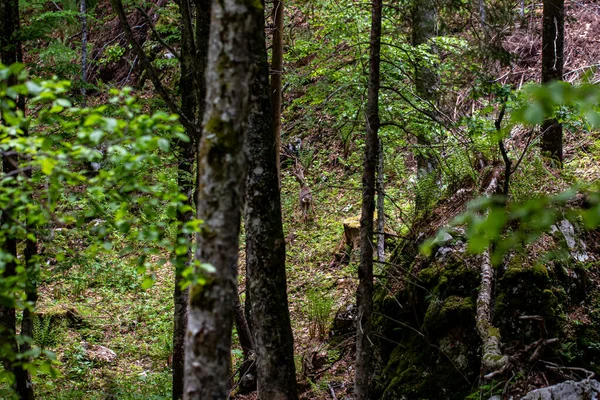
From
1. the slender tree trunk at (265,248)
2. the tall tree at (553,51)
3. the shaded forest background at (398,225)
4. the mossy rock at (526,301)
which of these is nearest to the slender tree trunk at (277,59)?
the shaded forest background at (398,225)

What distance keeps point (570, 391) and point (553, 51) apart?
5.31m

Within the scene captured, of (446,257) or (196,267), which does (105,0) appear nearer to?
(446,257)

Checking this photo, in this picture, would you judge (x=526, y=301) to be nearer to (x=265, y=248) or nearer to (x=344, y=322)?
(x=265, y=248)

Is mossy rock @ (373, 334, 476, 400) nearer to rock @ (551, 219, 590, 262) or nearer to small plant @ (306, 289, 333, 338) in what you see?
rock @ (551, 219, 590, 262)

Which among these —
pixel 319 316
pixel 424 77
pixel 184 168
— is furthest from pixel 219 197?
pixel 319 316

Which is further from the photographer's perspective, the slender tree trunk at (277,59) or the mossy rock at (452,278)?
the slender tree trunk at (277,59)

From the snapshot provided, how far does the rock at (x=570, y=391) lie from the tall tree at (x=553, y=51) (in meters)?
4.25

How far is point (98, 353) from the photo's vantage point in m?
10.7

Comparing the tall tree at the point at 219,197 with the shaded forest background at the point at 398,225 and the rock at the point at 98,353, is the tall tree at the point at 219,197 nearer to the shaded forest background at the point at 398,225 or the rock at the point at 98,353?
the shaded forest background at the point at 398,225

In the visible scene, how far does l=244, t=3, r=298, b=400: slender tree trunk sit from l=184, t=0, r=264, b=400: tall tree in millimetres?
2452

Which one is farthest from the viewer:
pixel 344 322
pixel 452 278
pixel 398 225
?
pixel 398 225

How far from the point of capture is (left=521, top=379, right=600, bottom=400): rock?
4094 millimetres

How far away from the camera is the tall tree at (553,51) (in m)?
7.64

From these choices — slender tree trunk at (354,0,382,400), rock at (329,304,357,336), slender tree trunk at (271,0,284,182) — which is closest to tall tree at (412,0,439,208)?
slender tree trunk at (354,0,382,400)
